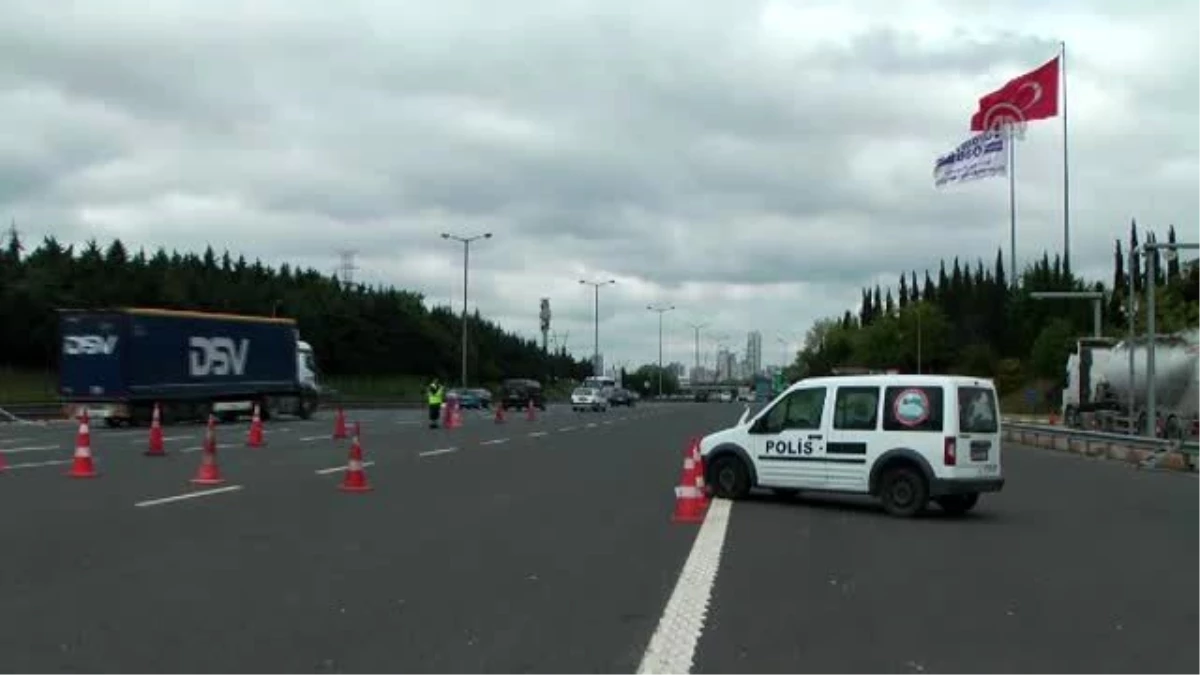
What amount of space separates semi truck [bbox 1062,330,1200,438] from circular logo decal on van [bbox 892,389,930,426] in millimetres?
22842

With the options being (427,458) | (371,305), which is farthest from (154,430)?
(371,305)

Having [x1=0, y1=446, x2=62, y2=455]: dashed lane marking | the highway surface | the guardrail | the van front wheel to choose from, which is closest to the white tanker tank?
the guardrail

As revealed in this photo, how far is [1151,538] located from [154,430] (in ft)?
61.1

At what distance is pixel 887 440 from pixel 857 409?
591 mm

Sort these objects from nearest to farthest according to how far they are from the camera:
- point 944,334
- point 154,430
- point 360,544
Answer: point 360,544, point 154,430, point 944,334

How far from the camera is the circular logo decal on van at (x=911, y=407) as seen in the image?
16734 millimetres

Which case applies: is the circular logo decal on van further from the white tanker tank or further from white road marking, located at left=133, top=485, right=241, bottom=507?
the white tanker tank

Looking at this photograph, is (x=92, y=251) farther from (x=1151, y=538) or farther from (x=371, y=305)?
(x=1151, y=538)

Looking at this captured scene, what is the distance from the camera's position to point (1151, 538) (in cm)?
1507

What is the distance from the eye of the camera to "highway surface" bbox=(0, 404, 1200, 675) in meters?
8.03

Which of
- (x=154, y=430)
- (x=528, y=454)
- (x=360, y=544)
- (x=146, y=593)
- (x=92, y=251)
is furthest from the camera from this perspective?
(x=92, y=251)

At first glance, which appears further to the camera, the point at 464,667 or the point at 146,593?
the point at 146,593

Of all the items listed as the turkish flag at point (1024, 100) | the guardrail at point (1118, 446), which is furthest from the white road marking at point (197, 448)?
the turkish flag at point (1024, 100)

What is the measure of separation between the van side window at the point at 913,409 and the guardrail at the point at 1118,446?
1372 cm
